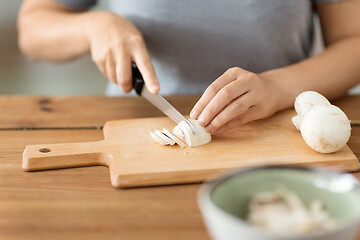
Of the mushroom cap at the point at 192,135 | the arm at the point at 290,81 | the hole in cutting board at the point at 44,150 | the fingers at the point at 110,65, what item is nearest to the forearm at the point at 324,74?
the arm at the point at 290,81

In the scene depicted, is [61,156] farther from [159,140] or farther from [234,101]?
[234,101]

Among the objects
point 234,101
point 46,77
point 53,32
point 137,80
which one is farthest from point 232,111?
point 46,77

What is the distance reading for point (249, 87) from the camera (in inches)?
38.7

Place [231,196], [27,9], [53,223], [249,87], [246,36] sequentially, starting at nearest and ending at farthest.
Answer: [231,196]
[53,223]
[249,87]
[246,36]
[27,9]

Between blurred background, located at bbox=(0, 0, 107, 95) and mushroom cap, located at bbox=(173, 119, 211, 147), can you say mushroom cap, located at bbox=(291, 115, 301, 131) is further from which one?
blurred background, located at bbox=(0, 0, 107, 95)

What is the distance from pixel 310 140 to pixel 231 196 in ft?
1.17

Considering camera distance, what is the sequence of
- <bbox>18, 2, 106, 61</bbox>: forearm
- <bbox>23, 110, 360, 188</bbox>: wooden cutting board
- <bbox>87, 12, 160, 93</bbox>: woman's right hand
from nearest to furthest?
1. <bbox>23, 110, 360, 188</bbox>: wooden cutting board
2. <bbox>87, 12, 160, 93</bbox>: woman's right hand
3. <bbox>18, 2, 106, 61</bbox>: forearm

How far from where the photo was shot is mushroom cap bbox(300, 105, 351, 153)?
0.84m

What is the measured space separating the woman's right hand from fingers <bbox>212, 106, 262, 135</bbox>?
153 mm

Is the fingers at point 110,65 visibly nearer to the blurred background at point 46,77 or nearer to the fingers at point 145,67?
the fingers at point 145,67

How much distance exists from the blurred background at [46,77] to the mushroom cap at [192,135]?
6.11ft

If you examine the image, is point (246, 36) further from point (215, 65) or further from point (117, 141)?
point (117, 141)

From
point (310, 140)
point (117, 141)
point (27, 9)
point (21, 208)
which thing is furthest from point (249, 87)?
point (27, 9)

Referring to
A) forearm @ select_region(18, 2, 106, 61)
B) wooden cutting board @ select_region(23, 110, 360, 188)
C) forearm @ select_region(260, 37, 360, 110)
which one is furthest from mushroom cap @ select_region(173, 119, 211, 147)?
forearm @ select_region(18, 2, 106, 61)
